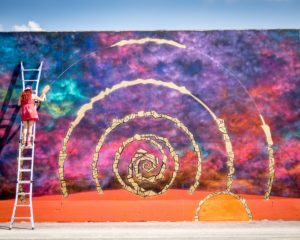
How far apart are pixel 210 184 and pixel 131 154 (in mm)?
1680

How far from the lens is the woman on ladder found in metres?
8.41

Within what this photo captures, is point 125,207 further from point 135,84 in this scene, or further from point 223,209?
point 135,84

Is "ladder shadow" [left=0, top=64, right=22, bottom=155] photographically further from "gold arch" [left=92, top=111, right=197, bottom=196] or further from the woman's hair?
"gold arch" [left=92, top=111, right=197, bottom=196]

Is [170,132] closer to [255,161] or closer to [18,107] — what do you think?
[255,161]

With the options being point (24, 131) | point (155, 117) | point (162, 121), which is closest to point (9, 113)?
point (24, 131)

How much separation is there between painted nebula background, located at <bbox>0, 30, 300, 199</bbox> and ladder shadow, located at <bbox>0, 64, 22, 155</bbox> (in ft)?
0.07

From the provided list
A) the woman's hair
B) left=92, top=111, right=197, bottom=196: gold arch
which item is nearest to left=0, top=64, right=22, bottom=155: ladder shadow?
the woman's hair

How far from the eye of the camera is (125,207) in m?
8.58

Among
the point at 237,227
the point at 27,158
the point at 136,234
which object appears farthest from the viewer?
the point at 27,158

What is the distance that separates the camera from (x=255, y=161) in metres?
8.79

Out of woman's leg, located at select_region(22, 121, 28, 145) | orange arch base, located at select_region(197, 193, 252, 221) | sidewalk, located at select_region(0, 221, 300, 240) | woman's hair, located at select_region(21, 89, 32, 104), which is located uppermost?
woman's hair, located at select_region(21, 89, 32, 104)

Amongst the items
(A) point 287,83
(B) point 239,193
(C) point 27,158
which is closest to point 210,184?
(B) point 239,193

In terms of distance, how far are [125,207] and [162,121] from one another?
185 cm

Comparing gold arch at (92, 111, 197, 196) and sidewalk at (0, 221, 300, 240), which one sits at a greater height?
gold arch at (92, 111, 197, 196)
